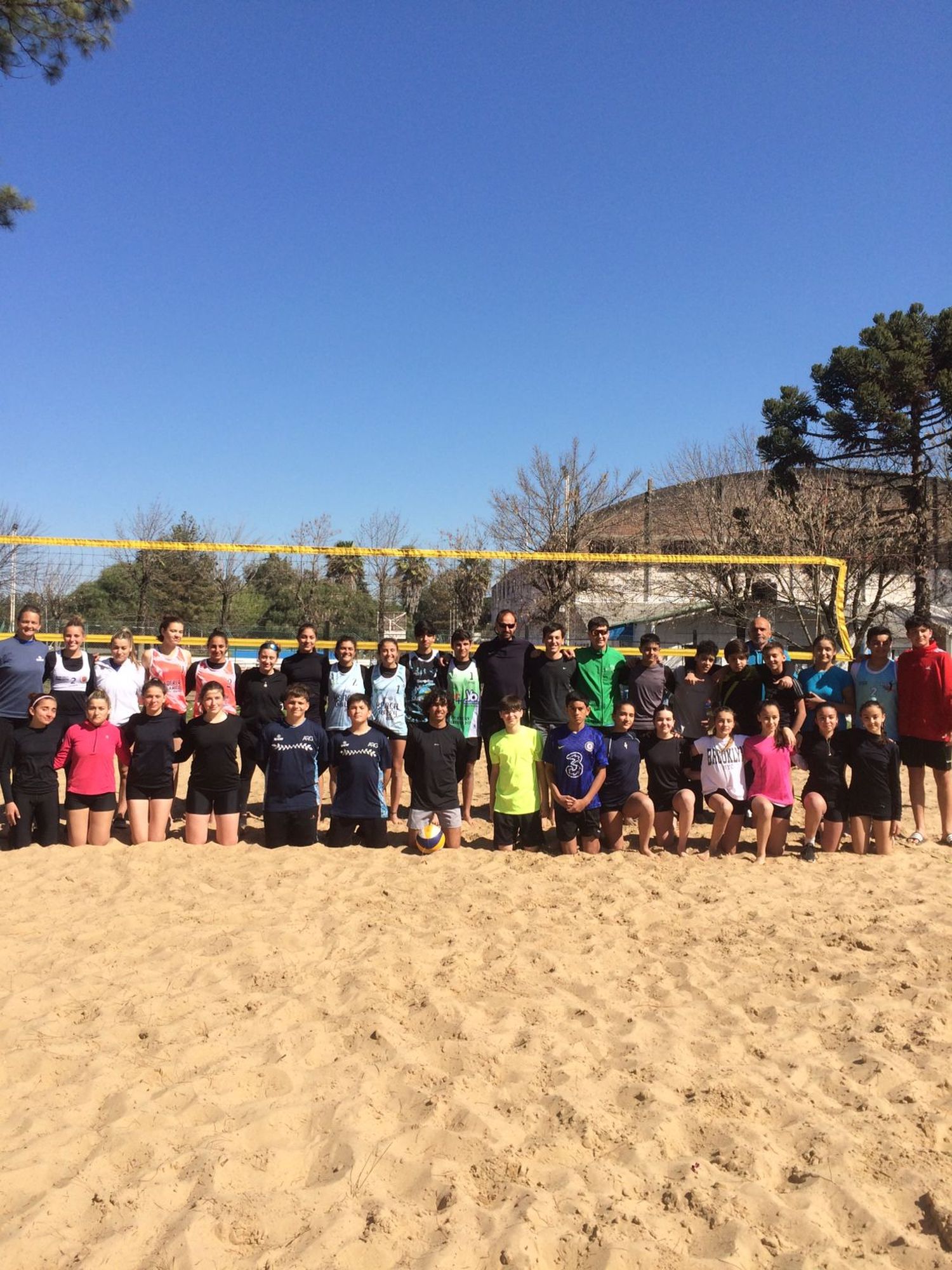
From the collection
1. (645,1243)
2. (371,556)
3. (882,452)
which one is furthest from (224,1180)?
(882,452)

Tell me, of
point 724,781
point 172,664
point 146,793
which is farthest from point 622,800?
point 172,664

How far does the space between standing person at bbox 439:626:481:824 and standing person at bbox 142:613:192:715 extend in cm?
184

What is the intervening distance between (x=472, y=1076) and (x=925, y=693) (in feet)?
14.7

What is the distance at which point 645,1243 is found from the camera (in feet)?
6.95

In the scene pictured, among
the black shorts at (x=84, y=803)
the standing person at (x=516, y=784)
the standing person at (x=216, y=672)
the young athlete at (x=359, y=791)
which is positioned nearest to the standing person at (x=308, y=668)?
the standing person at (x=216, y=672)

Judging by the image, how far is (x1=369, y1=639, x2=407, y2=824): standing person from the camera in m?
6.18

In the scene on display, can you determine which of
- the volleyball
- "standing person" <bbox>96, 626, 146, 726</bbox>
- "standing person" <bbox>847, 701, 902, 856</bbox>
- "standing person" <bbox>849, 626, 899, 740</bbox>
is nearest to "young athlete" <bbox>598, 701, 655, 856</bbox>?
the volleyball

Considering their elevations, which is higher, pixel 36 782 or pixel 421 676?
pixel 421 676

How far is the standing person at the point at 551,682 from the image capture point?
613 centimetres

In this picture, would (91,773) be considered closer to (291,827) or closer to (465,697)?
(291,827)

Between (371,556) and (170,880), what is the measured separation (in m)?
4.56

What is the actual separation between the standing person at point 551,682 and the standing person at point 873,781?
73.7 inches

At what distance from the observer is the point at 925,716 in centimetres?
597

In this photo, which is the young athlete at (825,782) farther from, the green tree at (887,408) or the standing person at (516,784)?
the green tree at (887,408)
